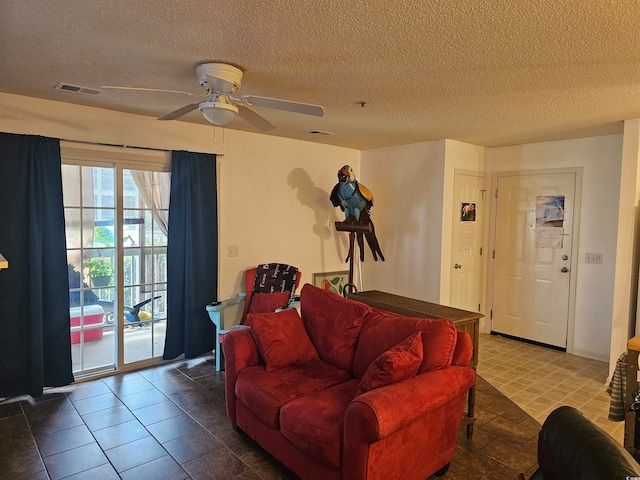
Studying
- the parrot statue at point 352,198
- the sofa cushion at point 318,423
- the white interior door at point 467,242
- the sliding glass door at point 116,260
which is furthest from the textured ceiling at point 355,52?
the sofa cushion at point 318,423

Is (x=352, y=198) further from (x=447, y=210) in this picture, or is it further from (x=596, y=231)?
(x=596, y=231)

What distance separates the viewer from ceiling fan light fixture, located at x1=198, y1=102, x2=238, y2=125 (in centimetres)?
243

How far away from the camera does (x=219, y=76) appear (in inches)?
99.3

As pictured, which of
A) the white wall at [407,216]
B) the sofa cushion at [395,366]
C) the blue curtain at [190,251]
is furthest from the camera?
the white wall at [407,216]

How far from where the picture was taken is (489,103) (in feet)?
10.8

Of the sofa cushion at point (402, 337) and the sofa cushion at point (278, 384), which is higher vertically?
the sofa cushion at point (402, 337)

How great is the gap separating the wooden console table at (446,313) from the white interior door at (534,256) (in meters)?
2.32

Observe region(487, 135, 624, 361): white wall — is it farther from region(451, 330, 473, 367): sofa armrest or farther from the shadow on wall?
region(451, 330, 473, 367): sofa armrest

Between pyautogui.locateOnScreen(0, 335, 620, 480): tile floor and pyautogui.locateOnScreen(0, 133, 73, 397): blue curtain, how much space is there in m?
0.30

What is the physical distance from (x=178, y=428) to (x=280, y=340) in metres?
0.96

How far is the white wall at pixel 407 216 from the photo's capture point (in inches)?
195

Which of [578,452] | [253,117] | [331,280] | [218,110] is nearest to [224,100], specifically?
[218,110]

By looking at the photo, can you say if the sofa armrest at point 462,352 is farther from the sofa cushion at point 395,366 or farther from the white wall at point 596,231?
the white wall at point 596,231

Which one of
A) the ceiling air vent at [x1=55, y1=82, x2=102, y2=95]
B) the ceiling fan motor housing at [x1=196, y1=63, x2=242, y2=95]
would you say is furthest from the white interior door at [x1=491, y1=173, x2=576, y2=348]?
the ceiling air vent at [x1=55, y1=82, x2=102, y2=95]
